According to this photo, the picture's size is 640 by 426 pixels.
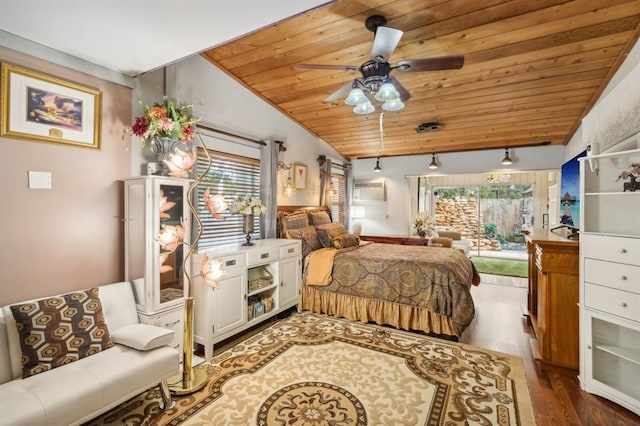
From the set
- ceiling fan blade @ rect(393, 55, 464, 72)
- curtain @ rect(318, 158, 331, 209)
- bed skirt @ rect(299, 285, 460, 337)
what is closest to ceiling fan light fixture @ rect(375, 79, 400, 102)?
ceiling fan blade @ rect(393, 55, 464, 72)

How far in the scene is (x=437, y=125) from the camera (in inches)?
189

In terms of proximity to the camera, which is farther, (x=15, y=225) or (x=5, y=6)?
(x=15, y=225)

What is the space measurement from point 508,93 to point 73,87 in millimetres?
4437

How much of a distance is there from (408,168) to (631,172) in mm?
4546

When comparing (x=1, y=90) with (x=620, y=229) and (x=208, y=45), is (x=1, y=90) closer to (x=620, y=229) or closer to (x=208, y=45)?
(x=208, y=45)

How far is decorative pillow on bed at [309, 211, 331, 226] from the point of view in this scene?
15.9 feet

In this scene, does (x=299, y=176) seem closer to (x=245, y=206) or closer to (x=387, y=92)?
(x=245, y=206)

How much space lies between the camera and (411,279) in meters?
3.39

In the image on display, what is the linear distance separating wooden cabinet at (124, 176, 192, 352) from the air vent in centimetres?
374

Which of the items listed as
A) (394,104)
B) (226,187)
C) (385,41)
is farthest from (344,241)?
(385,41)

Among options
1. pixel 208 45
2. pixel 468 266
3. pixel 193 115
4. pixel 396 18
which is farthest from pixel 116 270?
pixel 468 266

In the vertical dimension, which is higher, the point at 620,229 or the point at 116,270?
the point at 620,229

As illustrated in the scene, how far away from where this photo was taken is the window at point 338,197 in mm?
6289

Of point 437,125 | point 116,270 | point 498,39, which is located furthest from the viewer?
point 437,125
